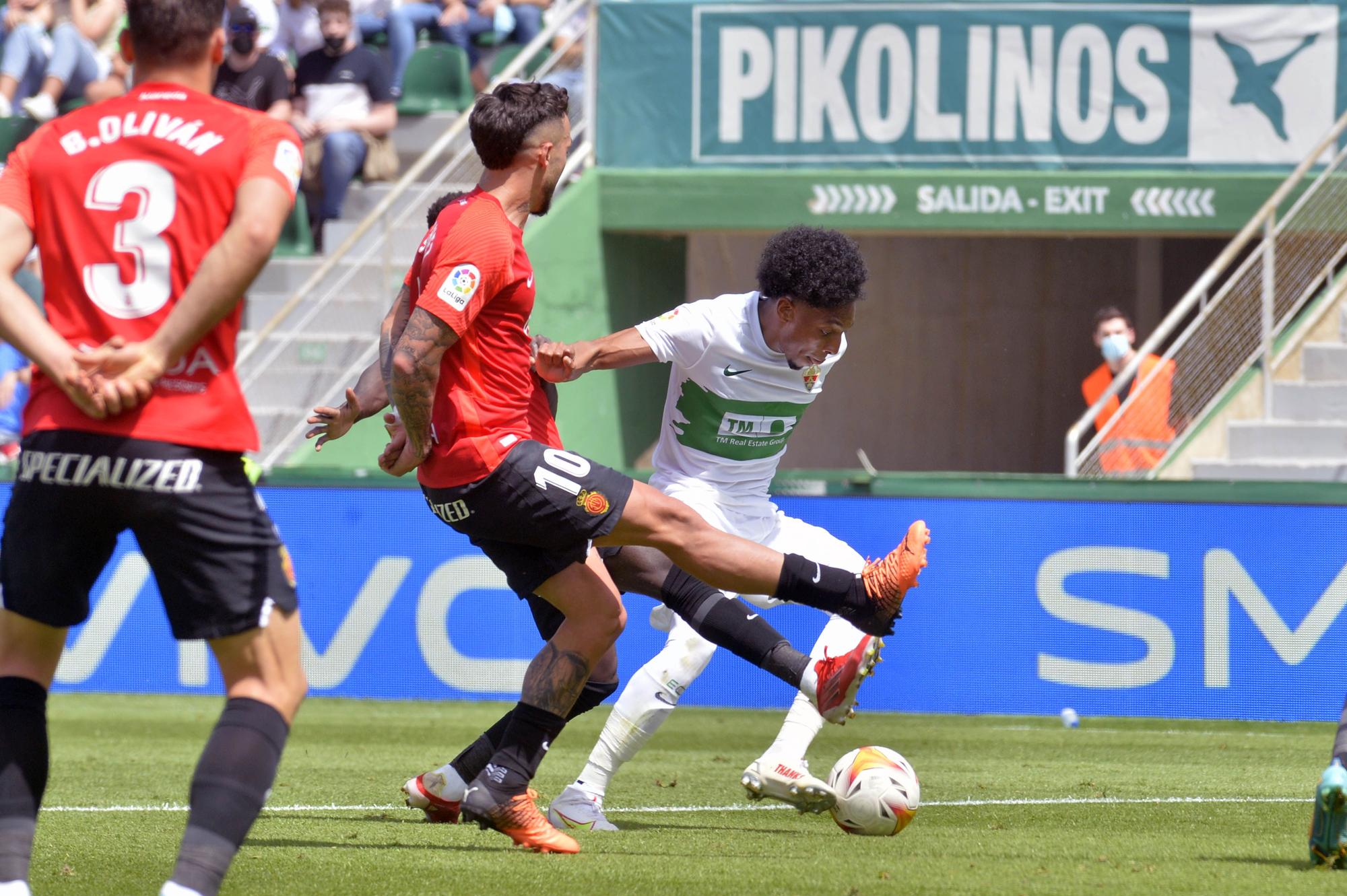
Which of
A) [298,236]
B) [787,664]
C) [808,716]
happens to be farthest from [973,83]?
[787,664]

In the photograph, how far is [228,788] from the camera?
3.59 metres

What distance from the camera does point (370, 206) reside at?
15.6m

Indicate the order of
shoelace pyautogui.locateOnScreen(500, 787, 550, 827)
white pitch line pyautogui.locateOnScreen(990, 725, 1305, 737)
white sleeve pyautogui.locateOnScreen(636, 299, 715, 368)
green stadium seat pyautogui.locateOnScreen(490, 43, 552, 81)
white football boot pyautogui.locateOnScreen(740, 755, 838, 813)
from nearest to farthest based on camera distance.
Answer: shoelace pyautogui.locateOnScreen(500, 787, 550, 827), white football boot pyautogui.locateOnScreen(740, 755, 838, 813), white sleeve pyautogui.locateOnScreen(636, 299, 715, 368), white pitch line pyautogui.locateOnScreen(990, 725, 1305, 737), green stadium seat pyautogui.locateOnScreen(490, 43, 552, 81)

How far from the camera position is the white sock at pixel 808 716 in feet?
19.3

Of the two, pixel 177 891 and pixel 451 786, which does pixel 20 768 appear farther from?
pixel 451 786

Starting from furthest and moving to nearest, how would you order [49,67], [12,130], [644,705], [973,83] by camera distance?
[49,67]
[12,130]
[973,83]
[644,705]

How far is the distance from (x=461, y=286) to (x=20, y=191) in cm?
150

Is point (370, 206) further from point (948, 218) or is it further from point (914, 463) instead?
point (914, 463)

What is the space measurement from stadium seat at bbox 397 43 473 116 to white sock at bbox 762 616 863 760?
10.7 metres

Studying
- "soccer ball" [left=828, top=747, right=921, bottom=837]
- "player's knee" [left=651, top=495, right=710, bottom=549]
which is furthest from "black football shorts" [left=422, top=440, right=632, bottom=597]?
"soccer ball" [left=828, top=747, right=921, bottom=837]

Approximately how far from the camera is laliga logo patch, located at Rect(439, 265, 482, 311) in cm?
493

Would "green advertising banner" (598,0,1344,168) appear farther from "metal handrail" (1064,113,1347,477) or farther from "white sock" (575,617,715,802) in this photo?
"white sock" (575,617,715,802)

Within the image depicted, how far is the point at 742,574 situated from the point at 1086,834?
1.47 m

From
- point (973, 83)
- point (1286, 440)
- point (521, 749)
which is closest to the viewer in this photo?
point (521, 749)
